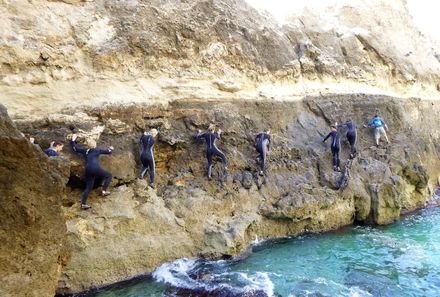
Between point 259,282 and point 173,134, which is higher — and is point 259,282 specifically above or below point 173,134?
below

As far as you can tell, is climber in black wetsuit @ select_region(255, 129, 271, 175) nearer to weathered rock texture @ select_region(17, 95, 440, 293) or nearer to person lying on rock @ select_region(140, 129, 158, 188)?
weathered rock texture @ select_region(17, 95, 440, 293)

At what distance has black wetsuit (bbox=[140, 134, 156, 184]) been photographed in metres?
10.1

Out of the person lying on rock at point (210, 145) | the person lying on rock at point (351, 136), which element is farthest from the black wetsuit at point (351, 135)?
the person lying on rock at point (210, 145)

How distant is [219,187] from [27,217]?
6354 millimetres

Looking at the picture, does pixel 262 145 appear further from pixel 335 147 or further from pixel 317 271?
pixel 317 271

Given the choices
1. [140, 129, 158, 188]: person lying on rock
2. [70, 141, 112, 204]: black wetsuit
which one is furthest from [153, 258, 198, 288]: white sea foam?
[70, 141, 112, 204]: black wetsuit

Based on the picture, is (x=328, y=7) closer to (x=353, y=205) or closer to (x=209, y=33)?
(x=209, y=33)

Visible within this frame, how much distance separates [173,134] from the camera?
11.2 meters

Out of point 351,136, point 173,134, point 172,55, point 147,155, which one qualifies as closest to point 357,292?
point 147,155

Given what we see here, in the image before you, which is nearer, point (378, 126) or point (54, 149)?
point (54, 149)

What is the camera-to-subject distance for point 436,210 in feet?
48.5

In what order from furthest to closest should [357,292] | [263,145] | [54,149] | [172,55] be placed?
[172,55]
[263,145]
[54,149]
[357,292]

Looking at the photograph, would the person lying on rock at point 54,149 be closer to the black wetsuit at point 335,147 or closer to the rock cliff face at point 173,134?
the rock cliff face at point 173,134

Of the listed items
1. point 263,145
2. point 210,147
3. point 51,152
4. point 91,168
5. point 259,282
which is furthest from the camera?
point 263,145
